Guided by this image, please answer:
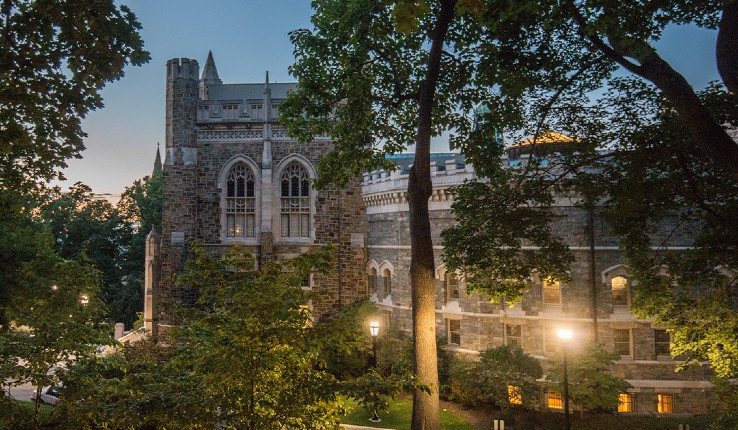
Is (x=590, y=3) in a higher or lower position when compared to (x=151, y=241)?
higher

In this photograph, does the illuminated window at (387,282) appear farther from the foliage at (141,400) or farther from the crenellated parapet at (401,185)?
the foliage at (141,400)

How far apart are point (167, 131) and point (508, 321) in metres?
17.6

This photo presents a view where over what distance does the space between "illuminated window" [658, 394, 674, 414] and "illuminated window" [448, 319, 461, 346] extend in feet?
22.1

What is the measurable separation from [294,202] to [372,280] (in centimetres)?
532

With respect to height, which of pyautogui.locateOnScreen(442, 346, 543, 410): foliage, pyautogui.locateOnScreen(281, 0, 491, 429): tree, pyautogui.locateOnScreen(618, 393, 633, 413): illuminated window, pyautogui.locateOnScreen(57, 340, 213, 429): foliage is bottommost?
pyautogui.locateOnScreen(618, 393, 633, 413): illuminated window

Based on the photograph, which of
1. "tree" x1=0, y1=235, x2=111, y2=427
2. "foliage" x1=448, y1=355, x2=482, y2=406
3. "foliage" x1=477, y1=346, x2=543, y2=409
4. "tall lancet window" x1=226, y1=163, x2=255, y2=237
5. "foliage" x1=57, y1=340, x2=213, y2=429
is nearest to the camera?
"foliage" x1=57, y1=340, x2=213, y2=429

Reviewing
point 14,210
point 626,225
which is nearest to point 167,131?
point 14,210

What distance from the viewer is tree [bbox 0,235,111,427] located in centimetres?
789

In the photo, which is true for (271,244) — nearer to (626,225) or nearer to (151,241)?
(151,241)

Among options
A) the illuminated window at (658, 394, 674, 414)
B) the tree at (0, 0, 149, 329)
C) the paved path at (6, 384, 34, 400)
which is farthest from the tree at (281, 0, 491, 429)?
the paved path at (6, 384, 34, 400)

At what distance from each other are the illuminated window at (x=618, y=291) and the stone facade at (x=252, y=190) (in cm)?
1111

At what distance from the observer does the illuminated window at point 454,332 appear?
19188 millimetres

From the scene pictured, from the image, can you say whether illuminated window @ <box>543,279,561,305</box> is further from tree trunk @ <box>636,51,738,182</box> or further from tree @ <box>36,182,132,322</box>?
tree @ <box>36,182,132,322</box>

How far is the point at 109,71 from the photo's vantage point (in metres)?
7.15
